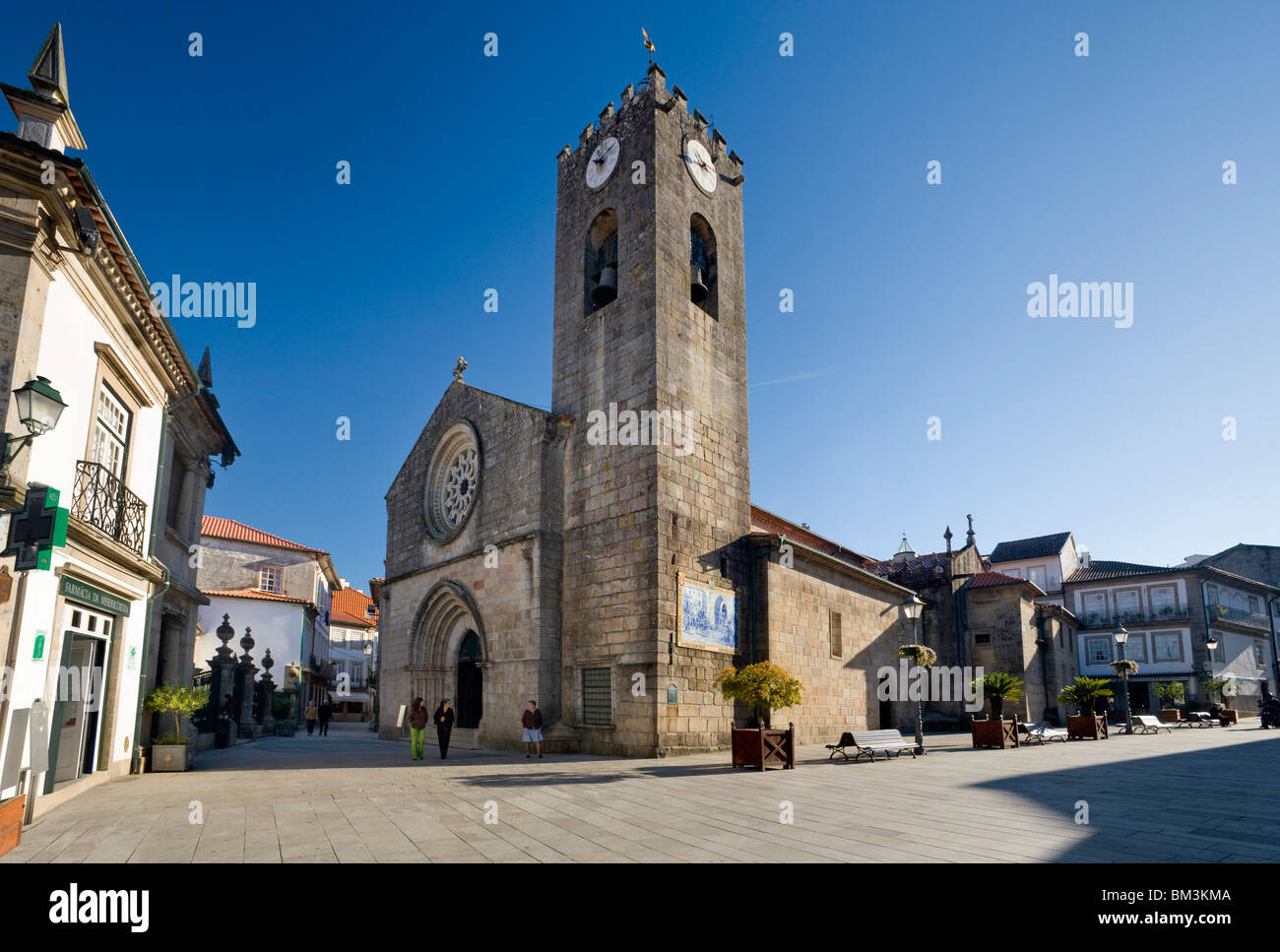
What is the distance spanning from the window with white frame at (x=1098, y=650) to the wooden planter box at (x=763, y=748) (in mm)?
40620

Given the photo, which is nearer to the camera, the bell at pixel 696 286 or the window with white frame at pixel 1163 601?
the bell at pixel 696 286

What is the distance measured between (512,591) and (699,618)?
5123mm

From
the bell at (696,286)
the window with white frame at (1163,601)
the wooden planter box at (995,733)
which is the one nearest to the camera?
the wooden planter box at (995,733)

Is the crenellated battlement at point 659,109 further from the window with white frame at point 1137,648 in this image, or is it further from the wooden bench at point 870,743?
the window with white frame at point 1137,648

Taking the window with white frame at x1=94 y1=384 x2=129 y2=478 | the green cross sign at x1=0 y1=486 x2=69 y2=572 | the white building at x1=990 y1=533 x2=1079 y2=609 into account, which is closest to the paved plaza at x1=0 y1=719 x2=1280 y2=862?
the green cross sign at x1=0 y1=486 x2=69 y2=572

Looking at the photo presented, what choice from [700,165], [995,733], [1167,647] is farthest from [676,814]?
[1167,647]

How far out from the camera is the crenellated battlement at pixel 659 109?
66.0 feet

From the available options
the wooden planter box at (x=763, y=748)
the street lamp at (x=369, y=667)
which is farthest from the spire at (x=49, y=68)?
the street lamp at (x=369, y=667)

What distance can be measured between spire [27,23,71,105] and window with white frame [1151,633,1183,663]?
52.6m

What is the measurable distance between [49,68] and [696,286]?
14338 mm

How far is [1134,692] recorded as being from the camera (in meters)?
44.3

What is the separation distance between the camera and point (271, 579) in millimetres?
40781
